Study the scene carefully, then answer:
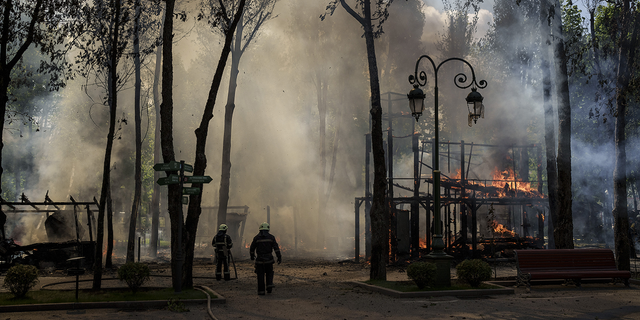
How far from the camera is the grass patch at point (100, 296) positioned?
368 inches

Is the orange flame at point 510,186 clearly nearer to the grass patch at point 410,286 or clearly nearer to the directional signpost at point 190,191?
the grass patch at point 410,286

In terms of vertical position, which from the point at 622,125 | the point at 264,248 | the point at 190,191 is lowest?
the point at 264,248

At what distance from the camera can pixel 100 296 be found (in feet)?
32.8

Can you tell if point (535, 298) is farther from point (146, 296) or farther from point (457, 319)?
point (146, 296)

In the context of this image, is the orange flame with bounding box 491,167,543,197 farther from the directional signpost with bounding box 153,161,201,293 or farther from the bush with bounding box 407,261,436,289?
the directional signpost with bounding box 153,161,201,293

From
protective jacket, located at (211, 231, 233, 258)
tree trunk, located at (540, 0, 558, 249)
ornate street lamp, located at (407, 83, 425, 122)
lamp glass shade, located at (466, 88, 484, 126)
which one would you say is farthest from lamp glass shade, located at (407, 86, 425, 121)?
protective jacket, located at (211, 231, 233, 258)

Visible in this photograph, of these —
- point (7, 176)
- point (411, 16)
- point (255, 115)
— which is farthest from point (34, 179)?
point (411, 16)

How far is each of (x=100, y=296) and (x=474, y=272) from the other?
780 cm

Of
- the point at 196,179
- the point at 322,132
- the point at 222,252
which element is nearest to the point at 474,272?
the point at 196,179

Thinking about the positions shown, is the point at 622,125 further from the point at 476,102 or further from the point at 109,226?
the point at 109,226

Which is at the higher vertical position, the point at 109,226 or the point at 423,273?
the point at 109,226

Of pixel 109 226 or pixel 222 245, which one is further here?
pixel 109 226

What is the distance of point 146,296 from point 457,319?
5.97 meters

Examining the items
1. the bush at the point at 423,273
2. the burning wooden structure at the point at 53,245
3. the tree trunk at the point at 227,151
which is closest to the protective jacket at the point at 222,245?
the burning wooden structure at the point at 53,245
